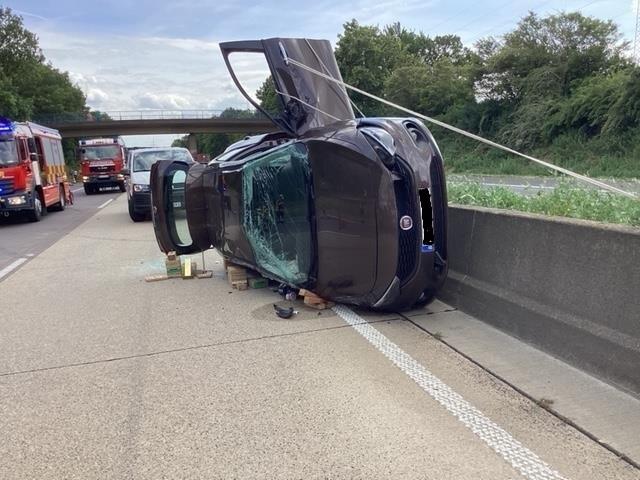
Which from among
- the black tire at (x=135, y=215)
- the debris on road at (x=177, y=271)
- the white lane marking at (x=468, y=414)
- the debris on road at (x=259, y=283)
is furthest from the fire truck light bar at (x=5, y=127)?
the white lane marking at (x=468, y=414)

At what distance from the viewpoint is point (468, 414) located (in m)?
3.33

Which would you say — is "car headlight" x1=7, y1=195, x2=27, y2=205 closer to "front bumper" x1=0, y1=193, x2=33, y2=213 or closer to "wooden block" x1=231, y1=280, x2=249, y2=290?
"front bumper" x1=0, y1=193, x2=33, y2=213

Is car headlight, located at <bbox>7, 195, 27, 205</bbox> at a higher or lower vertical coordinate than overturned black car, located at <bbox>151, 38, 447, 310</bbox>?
lower

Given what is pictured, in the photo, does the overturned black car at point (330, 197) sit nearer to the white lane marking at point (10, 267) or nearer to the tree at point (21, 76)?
the white lane marking at point (10, 267)

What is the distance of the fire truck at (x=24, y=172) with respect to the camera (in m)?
16.0

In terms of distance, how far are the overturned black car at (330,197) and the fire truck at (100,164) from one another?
26.6 meters

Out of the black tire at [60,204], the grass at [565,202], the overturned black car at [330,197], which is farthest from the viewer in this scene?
the black tire at [60,204]

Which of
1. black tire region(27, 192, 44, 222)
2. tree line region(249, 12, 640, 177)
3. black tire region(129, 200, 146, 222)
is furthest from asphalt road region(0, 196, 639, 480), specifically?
tree line region(249, 12, 640, 177)

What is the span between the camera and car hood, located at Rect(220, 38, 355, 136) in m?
6.59

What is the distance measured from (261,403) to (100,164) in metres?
31.1

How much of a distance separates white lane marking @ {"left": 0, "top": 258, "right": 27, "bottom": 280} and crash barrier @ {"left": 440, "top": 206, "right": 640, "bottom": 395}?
697 cm

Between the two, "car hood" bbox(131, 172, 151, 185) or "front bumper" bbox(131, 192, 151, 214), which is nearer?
"front bumper" bbox(131, 192, 151, 214)

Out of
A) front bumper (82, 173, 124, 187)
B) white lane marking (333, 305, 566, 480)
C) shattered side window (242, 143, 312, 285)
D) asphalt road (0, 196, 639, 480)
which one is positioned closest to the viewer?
white lane marking (333, 305, 566, 480)

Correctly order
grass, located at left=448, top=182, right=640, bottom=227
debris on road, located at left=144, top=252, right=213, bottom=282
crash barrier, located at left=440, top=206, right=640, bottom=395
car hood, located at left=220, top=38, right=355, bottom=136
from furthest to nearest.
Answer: debris on road, located at left=144, top=252, right=213, bottom=282
car hood, located at left=220, top=38, right=355, bottom=136
grass, located at left=448, top=182, right=640, bottom=227
crash barrier, located at left=440, top=206, right=640, bottom=395
